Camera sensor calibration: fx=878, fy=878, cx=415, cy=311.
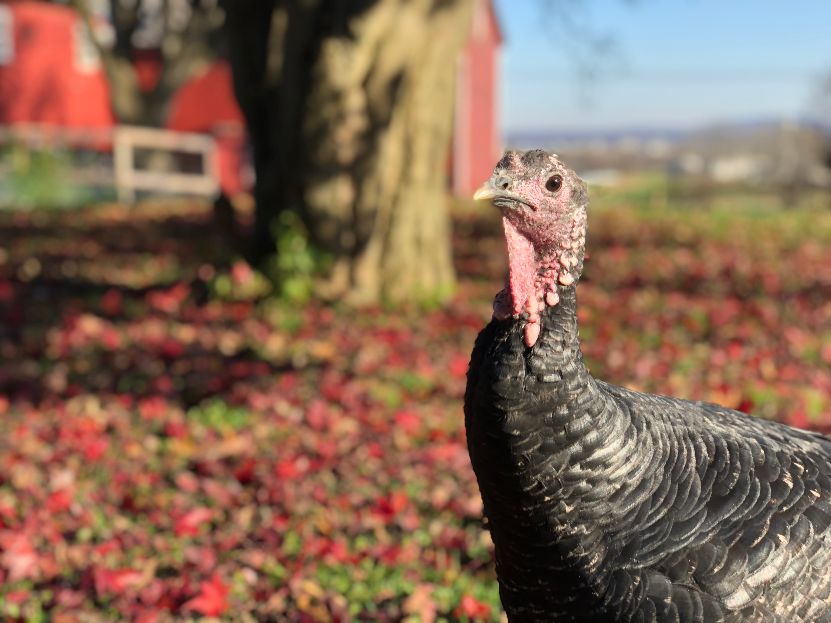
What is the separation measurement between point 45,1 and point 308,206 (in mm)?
21310

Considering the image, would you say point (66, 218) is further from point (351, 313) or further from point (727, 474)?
point (727, 474)

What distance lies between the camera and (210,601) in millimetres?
3672

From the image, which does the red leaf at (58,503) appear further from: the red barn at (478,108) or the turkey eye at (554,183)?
the red barn at (478,108)

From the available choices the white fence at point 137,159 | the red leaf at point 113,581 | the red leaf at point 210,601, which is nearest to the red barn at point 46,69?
the white fence at point 137,159

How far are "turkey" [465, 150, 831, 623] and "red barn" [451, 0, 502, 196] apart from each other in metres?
18.4

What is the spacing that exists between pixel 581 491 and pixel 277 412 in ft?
12.9

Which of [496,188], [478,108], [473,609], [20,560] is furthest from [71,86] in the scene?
[496,188]

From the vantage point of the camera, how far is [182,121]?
90.8ft

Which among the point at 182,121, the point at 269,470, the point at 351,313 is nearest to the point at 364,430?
the point at 269,470

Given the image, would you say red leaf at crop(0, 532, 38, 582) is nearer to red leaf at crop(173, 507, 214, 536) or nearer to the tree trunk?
red leaf at crop(173, 507, 214, 536)

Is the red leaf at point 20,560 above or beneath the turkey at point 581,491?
beneath

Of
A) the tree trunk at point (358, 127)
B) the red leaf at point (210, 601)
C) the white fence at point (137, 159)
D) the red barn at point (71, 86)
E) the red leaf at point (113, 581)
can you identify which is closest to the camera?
the red leaf at point (210, 601)

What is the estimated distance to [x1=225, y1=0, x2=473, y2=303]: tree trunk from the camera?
799 cm

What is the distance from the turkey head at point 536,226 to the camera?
89.7 inches
